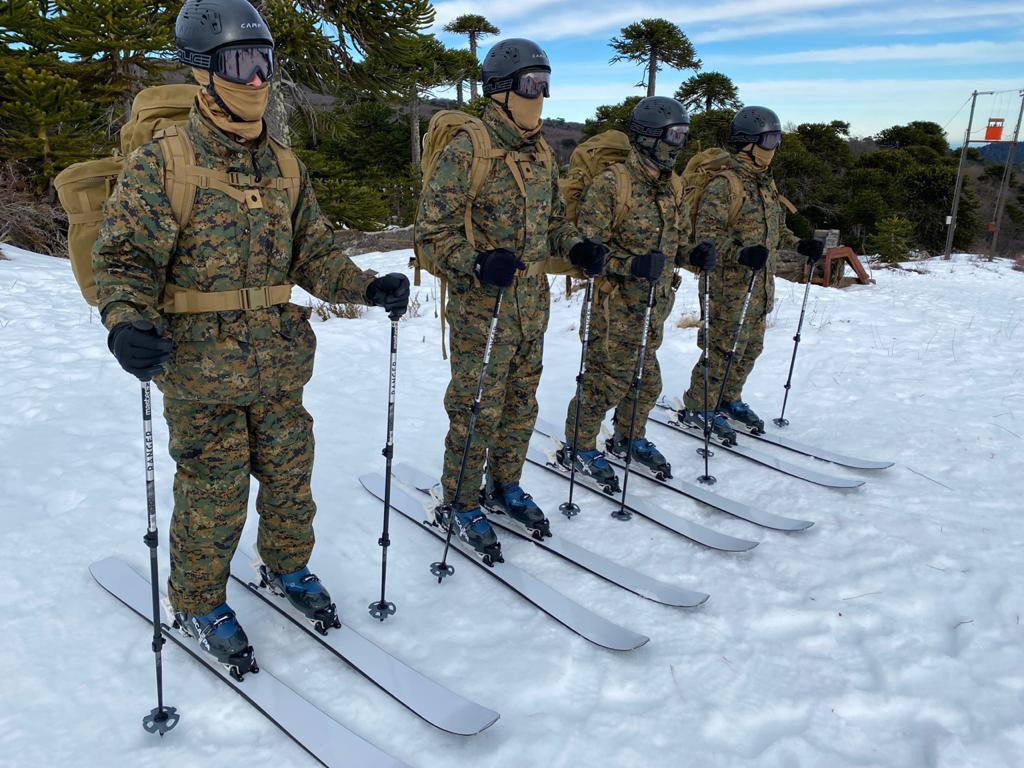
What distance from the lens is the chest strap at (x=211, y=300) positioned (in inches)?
96.8

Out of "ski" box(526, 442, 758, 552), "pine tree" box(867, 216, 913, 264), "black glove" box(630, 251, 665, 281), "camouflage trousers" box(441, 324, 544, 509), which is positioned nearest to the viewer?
"camouflage trousers" box(441, 324, 544, 509)

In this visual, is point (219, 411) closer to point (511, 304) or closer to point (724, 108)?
point (511, 304)

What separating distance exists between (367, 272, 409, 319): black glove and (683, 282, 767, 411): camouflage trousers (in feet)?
11.7

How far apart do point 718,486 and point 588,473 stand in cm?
103

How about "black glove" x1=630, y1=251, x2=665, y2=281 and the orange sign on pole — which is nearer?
"black glove" x1=630, y1=251, x2=665, y2=281

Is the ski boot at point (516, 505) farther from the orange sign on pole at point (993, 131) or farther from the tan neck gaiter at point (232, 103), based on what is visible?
the orange sign on pole at point (993, 131)

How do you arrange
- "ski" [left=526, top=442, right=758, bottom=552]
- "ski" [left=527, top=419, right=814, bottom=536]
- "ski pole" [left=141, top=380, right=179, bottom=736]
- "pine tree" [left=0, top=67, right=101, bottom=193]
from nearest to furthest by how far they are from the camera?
"ski pole" [left=141, top=380, right=179, bottom=736] < "ski" [left=526, top=442, right=758, bottom=552] < "ski" [left=527, top=419, right=814, bottom=536] < "pine tree" [left=0, top=67, right=101, bottom=193]

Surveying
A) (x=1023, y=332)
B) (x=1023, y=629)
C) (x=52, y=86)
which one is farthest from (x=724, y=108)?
(x=1023, y=629)

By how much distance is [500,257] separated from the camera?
3148 mm

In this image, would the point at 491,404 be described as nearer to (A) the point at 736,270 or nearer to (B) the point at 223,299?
(B) the point at 223,299

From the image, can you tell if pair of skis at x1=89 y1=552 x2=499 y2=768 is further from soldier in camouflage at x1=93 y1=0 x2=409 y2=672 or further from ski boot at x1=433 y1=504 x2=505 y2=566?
ski boot at x1=433 y1=504 x2=505 y2=566

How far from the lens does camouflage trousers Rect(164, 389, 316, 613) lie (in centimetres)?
262

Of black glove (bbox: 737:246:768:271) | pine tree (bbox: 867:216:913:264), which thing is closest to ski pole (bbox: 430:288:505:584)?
black glove (bbox: 737:246:768:271)

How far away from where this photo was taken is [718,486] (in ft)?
15.9
